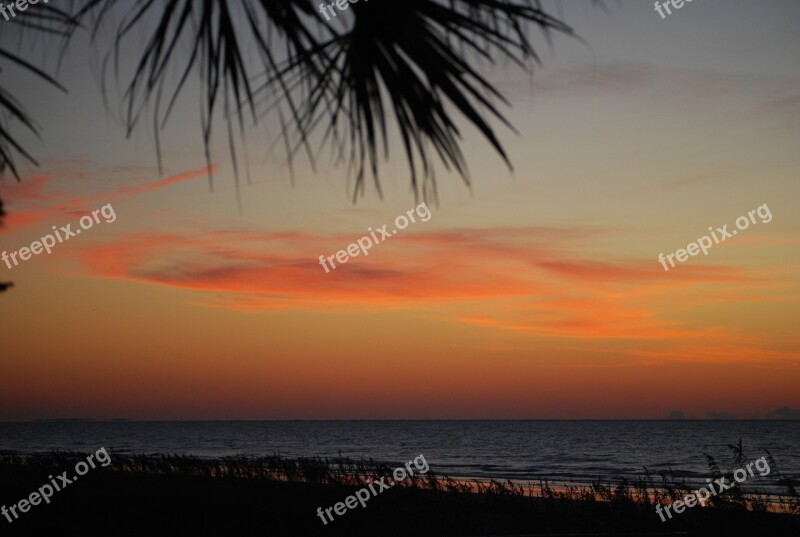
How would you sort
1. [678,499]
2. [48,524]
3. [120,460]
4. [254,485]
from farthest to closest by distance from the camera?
[120,460] < [254,485] < [678,499] < [48,524]

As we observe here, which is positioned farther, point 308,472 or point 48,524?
point 308,472

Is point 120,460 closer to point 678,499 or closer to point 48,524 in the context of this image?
point 48,524

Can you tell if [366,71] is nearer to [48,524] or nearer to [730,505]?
[48,524]

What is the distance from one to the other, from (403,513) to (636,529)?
3531mm

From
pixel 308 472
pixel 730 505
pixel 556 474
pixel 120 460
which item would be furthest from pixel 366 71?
pixel 556 474

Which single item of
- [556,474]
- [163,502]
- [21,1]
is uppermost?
[21,1]

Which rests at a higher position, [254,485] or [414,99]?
[414,99]

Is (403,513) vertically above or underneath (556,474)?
above

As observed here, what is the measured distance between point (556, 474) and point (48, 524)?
2766 centimetres

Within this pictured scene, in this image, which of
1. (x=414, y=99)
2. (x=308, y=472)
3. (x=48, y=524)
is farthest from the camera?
(x=308, y=472)

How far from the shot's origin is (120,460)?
22.5 metres

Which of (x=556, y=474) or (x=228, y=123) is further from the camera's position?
(x=556, y=474)

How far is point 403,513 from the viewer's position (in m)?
13.0

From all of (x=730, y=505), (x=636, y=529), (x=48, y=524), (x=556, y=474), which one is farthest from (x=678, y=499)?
(x=556, y=474)
